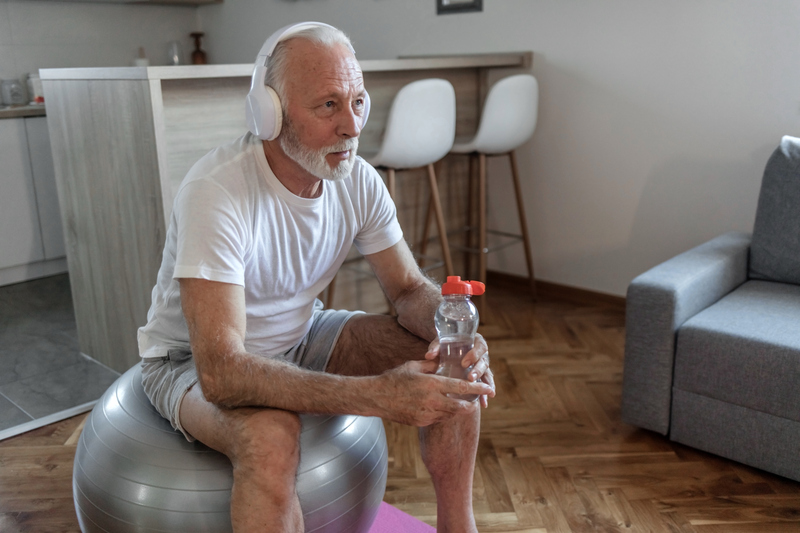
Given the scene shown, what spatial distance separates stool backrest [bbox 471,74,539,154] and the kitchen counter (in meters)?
2.14

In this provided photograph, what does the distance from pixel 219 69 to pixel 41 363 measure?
51.7 inches

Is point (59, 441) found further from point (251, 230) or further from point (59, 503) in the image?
point (251, 230)

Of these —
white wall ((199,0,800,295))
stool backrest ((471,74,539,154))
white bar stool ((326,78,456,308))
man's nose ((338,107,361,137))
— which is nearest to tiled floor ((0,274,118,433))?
white bar stool ((326,78,456,308))

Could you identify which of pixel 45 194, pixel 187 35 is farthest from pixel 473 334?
pixel 187 35

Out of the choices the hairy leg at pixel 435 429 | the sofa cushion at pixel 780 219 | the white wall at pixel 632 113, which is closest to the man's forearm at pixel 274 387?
the hairy leg at pixel 435 429

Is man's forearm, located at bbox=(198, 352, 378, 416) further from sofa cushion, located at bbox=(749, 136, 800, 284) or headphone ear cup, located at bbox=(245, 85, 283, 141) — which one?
sofa cushion, located at bbox=(749, 136, 800, 284)

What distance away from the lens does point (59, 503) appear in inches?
71.8

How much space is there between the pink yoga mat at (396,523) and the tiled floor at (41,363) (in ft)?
3.82

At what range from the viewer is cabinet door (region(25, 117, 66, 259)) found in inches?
137

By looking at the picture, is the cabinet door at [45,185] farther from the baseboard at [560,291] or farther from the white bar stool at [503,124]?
the baseboard at [560,291]

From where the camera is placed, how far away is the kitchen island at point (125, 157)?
6.85 feet

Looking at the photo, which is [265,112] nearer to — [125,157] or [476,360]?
[476,360]

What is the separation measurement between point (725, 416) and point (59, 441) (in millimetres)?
1894

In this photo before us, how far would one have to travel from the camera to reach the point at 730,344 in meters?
1.87
